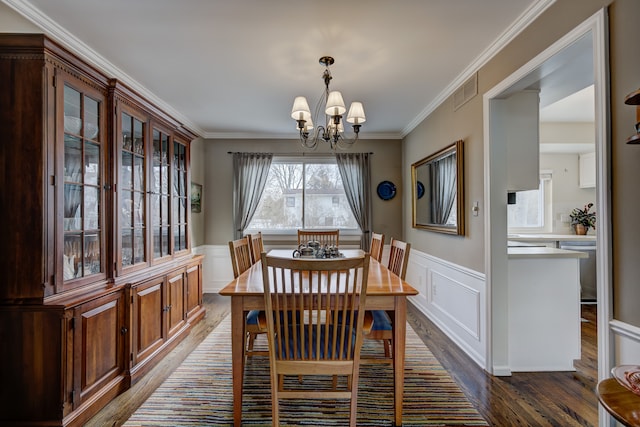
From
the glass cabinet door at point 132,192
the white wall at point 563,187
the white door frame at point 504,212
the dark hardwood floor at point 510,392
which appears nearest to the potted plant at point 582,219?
the white wall at point 563,187

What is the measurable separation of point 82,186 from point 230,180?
3042mm

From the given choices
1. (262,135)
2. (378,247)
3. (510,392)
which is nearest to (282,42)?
(378,247)

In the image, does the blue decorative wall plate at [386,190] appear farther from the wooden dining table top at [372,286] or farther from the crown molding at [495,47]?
the wooden dining table top at [372,286]

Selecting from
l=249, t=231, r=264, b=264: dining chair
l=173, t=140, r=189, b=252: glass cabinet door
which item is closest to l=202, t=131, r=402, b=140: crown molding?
l=173, t=140, r=189, b=252: glass cabinet door

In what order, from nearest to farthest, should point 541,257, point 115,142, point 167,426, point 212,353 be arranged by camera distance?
point 167,426 → point 115,142 → point 541,257 → point 212,353

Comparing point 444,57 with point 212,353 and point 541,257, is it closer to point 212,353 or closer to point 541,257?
point 541,257

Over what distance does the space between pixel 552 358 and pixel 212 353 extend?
2.85 m

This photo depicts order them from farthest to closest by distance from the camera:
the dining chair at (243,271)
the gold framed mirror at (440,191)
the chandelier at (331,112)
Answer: the gold framed mirror at (440,191), the chandelier at (331,112), the dining chair at (243,271)

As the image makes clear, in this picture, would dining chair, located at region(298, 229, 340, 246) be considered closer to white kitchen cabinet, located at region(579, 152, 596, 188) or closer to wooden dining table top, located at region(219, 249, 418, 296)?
wooden dining table top, located at region(219, 249, 418, 296)

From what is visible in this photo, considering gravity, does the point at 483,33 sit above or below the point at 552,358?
above

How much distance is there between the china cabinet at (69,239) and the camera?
1.73m

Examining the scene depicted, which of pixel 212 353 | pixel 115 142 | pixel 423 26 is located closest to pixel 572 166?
pixel 423 26

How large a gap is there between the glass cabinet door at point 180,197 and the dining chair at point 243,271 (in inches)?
33.5

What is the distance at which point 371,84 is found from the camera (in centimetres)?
311
